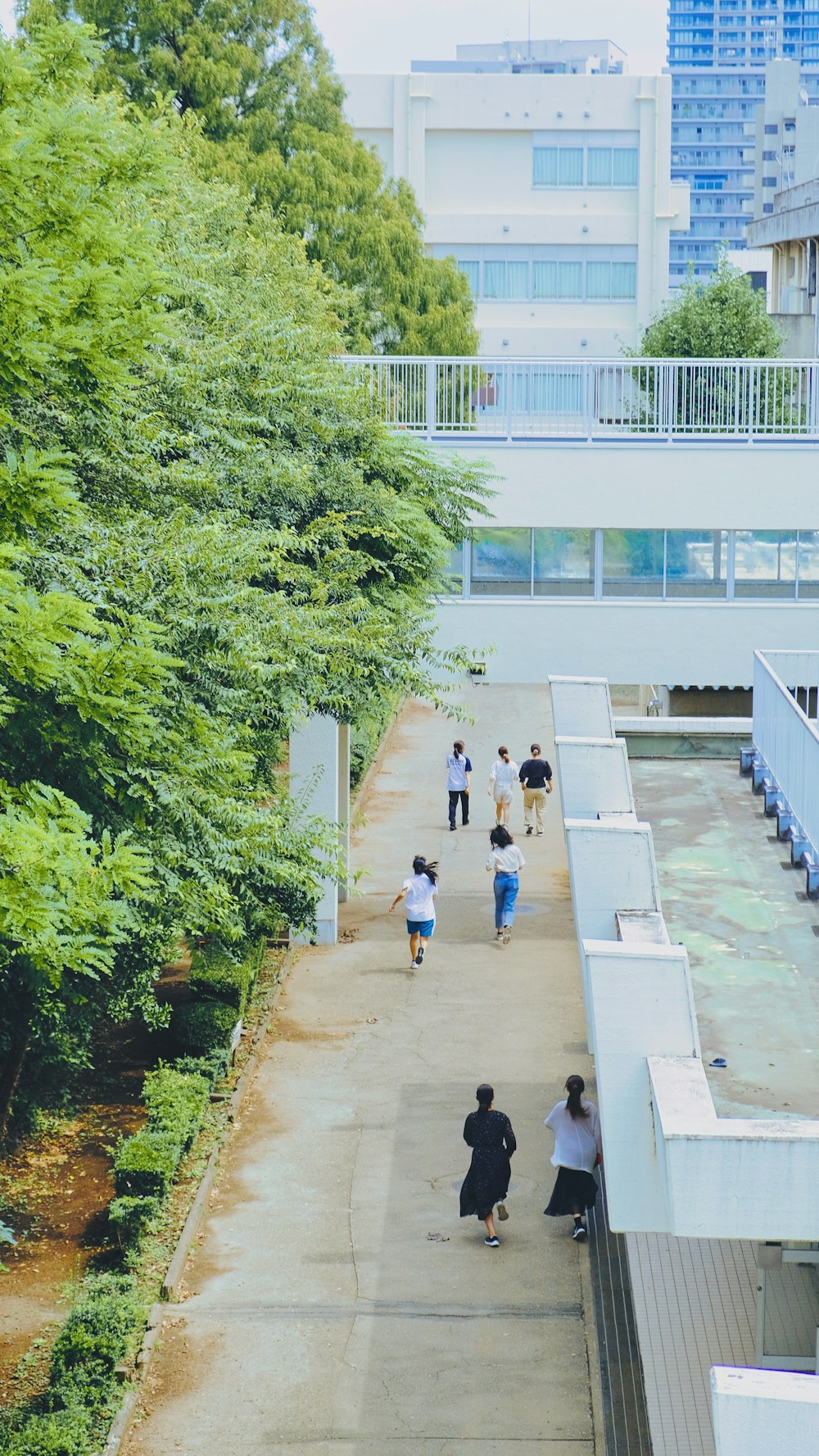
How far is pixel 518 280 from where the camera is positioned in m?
64.4

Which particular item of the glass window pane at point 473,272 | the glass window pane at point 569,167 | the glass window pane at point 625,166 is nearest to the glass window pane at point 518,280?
the glass window pane at point 473,272

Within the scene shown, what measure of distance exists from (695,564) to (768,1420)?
1690 cm

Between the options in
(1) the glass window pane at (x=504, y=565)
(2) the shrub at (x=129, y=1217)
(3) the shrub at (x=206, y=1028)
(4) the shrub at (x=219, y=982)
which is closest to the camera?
(2) the shrub at (x=129, y=1217)

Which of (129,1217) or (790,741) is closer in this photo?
(129,1217)

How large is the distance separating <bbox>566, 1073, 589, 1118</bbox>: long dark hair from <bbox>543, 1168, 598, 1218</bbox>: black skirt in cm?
45

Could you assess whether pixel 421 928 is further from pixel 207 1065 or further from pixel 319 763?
pixel 207 1065

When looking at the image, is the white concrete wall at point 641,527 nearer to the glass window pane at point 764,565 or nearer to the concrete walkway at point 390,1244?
the glass window pane at point 764,565

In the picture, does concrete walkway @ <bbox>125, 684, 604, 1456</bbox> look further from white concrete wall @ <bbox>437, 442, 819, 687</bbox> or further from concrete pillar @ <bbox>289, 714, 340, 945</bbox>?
white concrete wall @ <bbox>437, 442, 819, 687</bbox>

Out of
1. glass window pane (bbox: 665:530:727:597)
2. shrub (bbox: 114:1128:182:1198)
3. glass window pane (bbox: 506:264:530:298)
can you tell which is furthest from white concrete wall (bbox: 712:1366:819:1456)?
A: glass window pane (bbox: 506:264:530:298)

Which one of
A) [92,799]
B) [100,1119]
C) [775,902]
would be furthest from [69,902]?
[100,1119]

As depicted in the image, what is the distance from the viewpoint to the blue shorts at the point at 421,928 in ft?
61.8

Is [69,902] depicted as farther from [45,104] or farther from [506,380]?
[506,380]

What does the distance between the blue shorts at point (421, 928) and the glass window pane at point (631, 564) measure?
18.1 ft

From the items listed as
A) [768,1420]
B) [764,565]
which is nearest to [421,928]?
[764,565]
